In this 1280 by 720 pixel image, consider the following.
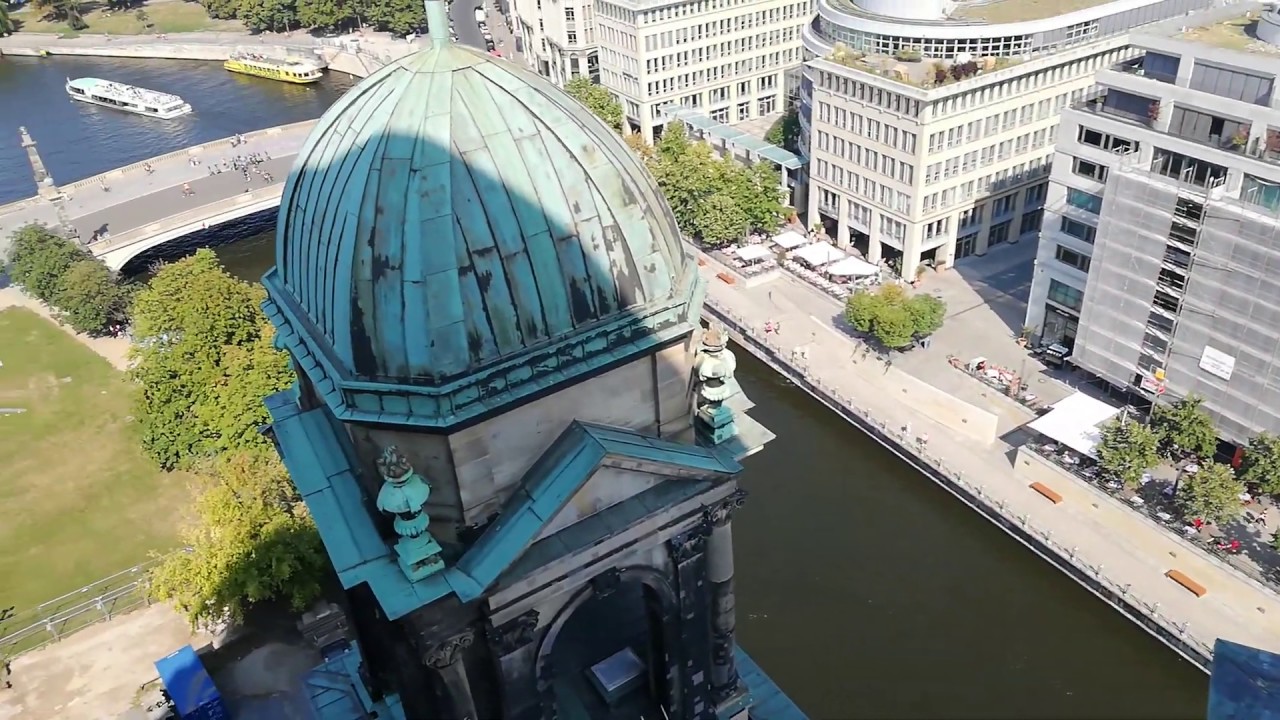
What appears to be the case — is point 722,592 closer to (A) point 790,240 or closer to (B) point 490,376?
(B) point 490,376

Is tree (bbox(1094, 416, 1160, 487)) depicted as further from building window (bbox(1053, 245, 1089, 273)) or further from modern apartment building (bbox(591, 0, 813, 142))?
modern apartment building (bbox(591, 0, 813, 142))

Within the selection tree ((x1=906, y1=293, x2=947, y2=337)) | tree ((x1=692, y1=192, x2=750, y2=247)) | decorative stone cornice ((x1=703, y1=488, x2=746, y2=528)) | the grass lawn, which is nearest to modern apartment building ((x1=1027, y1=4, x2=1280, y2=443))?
tree ((x1=906, y1=293, x2=947, y2=337))

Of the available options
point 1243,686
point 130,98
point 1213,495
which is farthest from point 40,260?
point 1243,686

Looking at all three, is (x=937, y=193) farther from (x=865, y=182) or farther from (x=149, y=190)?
(x=149, y=190)

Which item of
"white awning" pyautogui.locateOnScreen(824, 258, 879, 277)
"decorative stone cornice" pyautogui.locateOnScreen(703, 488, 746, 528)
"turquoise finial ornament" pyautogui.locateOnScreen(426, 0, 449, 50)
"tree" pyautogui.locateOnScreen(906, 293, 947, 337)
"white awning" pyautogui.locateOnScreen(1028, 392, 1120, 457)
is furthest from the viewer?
"white awning" pyautogui.locateOnScreen(824, 258, 879, 277)

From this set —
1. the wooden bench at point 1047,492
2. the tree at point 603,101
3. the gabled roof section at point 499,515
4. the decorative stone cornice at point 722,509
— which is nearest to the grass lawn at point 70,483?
the gabled roof section at point 499,515

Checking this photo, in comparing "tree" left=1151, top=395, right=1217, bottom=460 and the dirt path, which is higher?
"tree" left=1151, top=395, right=1217, bottom=460

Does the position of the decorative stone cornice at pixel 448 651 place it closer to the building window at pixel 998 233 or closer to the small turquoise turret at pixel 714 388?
the small turquoise turret at pixel 714 388
